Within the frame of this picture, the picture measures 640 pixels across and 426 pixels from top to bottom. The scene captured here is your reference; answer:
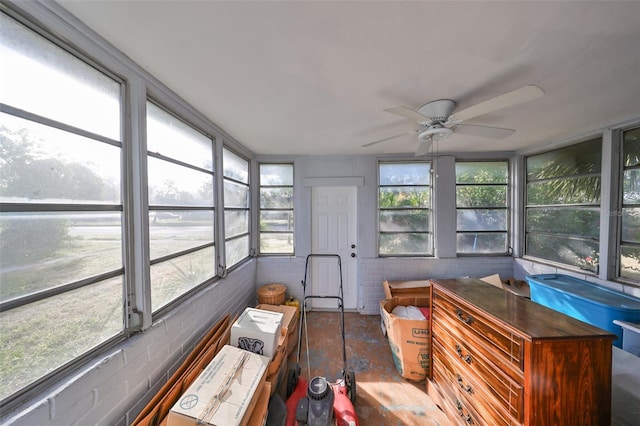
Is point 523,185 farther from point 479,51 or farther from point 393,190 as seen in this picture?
point 479,51

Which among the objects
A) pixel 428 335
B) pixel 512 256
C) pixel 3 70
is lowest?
pixel 428 335

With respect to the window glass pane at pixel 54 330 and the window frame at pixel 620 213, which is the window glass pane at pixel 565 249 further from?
the window glass pane at pixel 54 330

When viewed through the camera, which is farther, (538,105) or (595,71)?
(538,105)

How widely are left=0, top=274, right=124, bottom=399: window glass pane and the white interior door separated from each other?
247cm

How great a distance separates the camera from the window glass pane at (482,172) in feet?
10.8

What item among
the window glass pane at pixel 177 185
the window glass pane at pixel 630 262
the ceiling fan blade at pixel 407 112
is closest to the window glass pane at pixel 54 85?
the window glass pane at pixel 177 185

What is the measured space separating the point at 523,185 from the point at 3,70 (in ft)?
16.3

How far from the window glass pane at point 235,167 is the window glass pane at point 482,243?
3.51 metres

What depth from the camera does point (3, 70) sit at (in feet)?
2.57

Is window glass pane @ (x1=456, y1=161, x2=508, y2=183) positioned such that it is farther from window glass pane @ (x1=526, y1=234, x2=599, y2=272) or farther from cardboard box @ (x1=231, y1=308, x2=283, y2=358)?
cardboard box @ (x1=231, y1=308, x2=283, y2=358)

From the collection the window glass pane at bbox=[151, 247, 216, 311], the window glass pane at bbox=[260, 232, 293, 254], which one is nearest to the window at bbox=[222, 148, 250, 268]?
the window glass pane at bbox=[260, 232, 293, 254]

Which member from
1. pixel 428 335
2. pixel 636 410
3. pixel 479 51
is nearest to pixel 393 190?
pixel 428 335

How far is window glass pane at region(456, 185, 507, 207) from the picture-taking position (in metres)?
3.27

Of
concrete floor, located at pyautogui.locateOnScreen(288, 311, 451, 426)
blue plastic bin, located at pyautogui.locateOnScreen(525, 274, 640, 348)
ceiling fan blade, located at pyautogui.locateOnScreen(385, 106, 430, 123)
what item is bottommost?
concrete floor, located at pyautogui.locateOnScreen(288, 311, 451, 426)
